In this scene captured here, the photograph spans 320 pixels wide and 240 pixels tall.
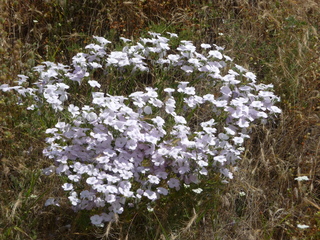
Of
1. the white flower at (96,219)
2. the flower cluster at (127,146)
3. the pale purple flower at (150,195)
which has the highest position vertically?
the flower cluster at (127,146)

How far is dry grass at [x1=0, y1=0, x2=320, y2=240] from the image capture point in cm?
296

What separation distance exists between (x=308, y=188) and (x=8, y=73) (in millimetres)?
2182

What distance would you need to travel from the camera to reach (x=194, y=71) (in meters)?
3.32

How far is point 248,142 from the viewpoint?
3539 mm

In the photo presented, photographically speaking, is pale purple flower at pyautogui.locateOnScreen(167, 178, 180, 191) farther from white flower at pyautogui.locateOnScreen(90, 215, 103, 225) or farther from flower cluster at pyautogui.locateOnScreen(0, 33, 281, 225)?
white flower at pyautogui.locateOnScreen(90, 215, 103, 225)

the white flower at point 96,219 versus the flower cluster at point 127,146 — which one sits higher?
the flower cluster at point 127,146

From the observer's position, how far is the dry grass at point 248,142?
9.70ft

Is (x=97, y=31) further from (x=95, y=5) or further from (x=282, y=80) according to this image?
(x=282, y=80)

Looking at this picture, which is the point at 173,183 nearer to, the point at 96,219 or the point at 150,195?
the point at 150,195

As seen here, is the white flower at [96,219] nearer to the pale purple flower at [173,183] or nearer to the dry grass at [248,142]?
the dry grass at [248,142]

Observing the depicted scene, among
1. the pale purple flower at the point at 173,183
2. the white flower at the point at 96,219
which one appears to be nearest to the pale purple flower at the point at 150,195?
the pale purple flower at the point at 173,183

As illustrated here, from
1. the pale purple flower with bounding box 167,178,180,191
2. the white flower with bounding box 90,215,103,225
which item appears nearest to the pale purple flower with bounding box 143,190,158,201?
the pale purple flower with bounding box 167,178,180,191

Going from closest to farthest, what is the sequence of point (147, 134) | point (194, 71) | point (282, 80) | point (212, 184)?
point (147, 134)
point (212, 184)
point (194, 71)
point (282, 80)

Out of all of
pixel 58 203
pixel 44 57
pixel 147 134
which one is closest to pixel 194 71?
pixel 147 134
